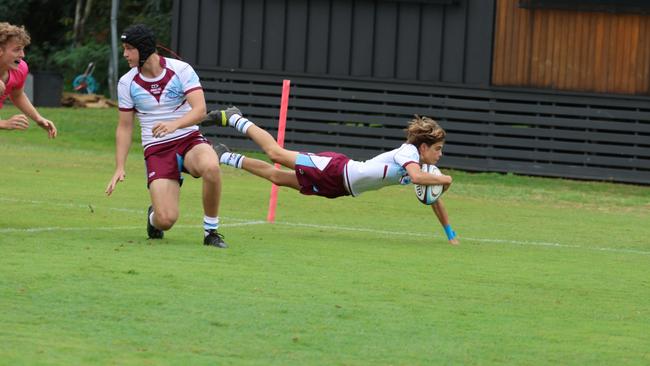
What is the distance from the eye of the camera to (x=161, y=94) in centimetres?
1161

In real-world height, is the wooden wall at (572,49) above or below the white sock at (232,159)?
above

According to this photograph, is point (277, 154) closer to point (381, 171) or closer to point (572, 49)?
point (381, 171)

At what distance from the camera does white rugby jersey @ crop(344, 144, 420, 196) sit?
40.7 feet

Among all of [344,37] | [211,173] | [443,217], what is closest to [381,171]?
[443,217]

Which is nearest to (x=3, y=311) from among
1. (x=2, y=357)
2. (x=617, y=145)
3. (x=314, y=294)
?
(x=2, y=357)

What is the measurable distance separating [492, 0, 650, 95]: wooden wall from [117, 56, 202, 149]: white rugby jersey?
1223 cm

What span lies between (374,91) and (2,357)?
17.8 m

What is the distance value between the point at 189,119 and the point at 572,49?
1271 cm

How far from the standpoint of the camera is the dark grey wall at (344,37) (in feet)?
Answer: 77.0

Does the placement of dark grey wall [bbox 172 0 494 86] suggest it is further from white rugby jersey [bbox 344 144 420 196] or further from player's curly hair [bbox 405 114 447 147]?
white rugby jersey [bbox 344 144 420 196]

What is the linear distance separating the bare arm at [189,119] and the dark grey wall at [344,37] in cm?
1229

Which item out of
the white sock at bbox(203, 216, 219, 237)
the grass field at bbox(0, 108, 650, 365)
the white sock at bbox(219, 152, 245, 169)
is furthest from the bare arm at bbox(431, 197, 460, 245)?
the white sock at bbox(203, 216, 219, 237)

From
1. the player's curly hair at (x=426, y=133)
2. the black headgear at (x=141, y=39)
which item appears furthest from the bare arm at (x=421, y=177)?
the black headgear at (x=141, y=39)

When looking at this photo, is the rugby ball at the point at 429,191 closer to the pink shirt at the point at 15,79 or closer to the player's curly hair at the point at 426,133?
the player's curly hair at the point at 426,133
